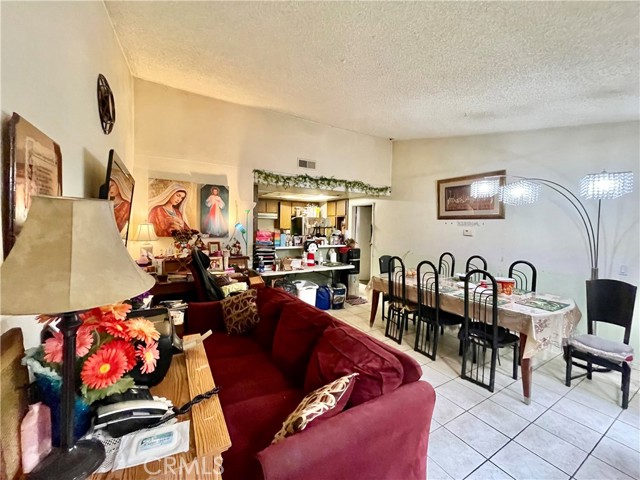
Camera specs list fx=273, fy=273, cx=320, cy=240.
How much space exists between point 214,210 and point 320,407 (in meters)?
3.27

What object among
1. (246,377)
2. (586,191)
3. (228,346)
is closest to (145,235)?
(228,346)

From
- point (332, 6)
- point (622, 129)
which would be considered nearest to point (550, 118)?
point (622, 129)

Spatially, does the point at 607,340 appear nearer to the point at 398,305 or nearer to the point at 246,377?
the point at 398,305

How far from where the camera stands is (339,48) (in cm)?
236

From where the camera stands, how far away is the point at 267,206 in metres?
6.47

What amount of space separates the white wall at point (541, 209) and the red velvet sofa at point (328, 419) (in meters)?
3.33

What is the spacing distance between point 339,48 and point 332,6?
0.48m

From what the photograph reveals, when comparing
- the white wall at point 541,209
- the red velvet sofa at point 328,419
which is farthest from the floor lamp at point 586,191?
the red velvet sofa at point 328,419

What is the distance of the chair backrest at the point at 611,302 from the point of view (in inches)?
97.3

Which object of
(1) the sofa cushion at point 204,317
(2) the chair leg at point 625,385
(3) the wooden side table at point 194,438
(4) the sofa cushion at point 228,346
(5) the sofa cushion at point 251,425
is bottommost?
(2) the chair leg at point 625,385

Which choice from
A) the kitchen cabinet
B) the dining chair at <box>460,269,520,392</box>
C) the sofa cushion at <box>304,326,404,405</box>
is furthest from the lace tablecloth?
the kitchen cabinet

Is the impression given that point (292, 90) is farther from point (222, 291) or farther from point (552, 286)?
point (552, 286)

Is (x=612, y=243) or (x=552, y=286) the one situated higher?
(x=612, y=243)

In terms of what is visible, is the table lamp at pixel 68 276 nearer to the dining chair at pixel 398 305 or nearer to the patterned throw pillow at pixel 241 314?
the patterned throw pillow at pixel 241 314
